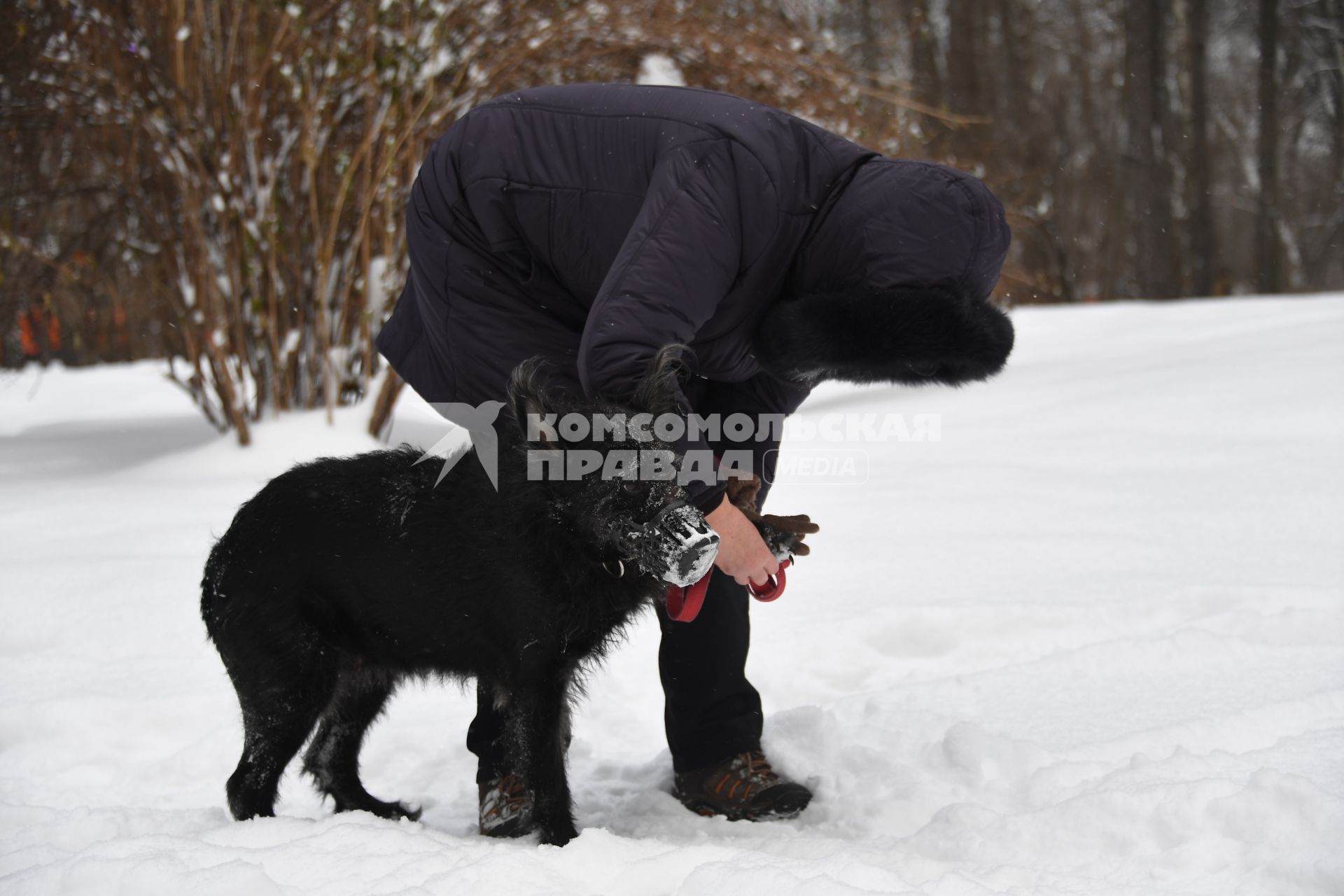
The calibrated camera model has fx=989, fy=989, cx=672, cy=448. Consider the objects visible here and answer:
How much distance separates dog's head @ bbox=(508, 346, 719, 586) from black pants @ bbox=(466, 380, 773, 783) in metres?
0.49

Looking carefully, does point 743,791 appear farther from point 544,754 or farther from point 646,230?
point 646,230

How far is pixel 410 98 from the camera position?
16.9 ft

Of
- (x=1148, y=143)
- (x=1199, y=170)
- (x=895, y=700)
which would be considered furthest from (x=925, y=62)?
(x=895, y=700)

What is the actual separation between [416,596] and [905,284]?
1.09 meters

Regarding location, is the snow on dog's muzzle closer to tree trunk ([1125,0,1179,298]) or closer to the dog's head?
the dog's head

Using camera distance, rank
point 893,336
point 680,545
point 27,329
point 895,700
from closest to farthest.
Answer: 1. point 680,545
2. point 893,336
3. point 895,700
4. point 27,329

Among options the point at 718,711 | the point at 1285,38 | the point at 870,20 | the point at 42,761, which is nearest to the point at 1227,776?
Result: the point at 718,711

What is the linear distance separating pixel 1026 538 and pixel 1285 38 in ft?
51.5

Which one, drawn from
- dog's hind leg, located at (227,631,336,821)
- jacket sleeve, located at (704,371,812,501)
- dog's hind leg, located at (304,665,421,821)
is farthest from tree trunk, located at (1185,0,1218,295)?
dog's hind leg, located at (227,631,336,821)

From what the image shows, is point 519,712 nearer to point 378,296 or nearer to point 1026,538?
point 1026,538

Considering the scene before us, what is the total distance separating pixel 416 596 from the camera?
193 cm

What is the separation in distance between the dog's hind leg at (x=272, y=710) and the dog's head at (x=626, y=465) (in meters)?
0.64

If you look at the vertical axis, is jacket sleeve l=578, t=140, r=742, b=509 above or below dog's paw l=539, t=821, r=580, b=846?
above

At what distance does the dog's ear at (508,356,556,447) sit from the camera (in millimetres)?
1705
